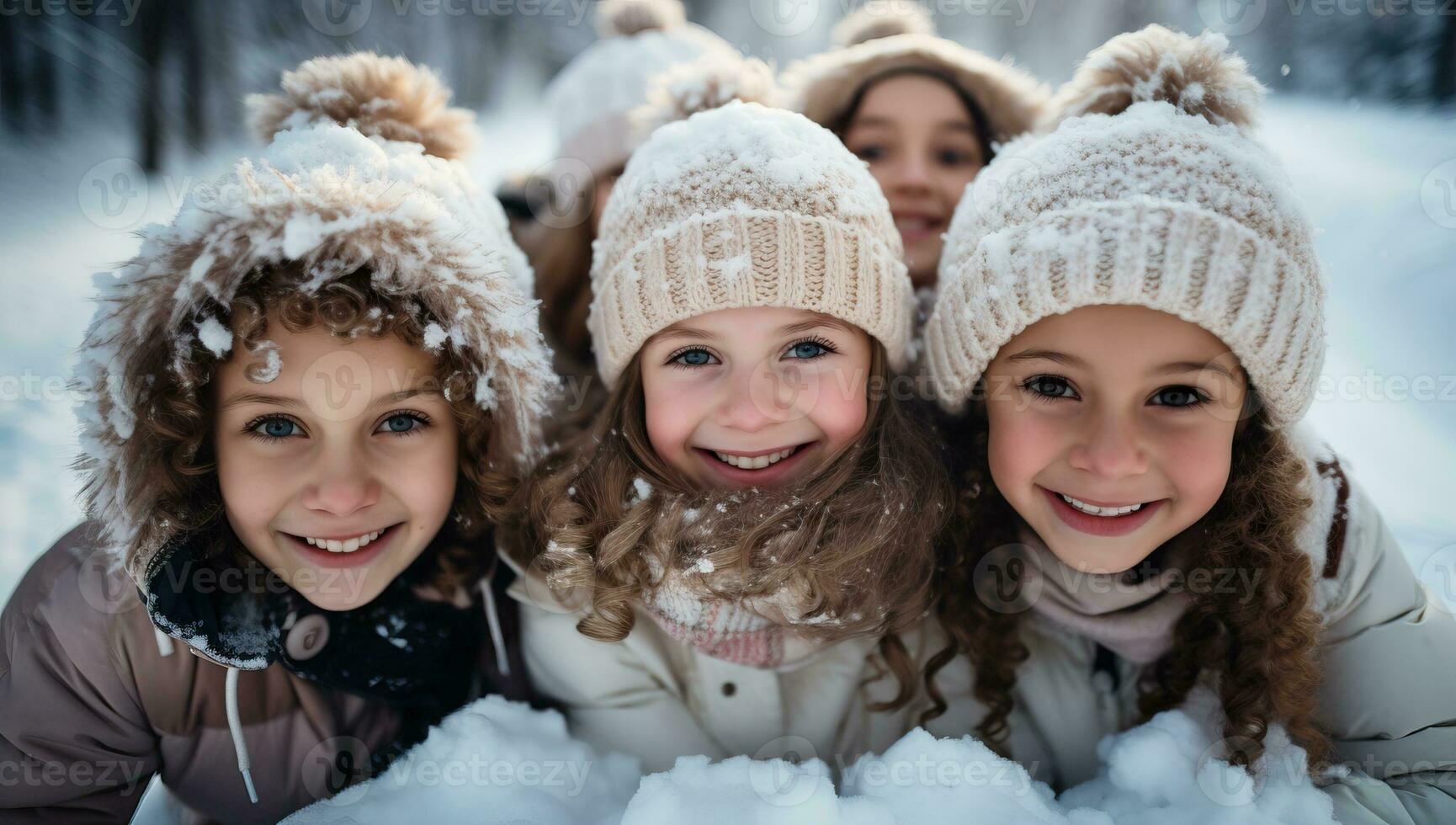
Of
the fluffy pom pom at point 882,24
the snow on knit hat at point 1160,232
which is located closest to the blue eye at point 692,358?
the snow on knit hat at point 1160,232

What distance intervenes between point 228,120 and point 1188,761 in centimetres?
468

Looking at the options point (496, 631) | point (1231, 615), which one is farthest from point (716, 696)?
point (1231, 615)

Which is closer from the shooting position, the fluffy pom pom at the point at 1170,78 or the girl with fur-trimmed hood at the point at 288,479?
the girl with fur-trimmed hood at the point at 288,479

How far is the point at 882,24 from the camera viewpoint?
8.70 feet

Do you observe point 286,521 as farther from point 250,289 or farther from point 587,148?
point 587,148

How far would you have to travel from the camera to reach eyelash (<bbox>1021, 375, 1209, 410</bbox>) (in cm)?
144

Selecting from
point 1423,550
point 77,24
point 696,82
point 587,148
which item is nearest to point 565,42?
point 77,24

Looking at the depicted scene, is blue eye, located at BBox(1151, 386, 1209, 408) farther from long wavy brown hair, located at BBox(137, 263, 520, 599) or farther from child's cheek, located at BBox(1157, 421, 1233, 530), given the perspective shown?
long wavy brown hair, located at BBox(137, 263, 520, 599)

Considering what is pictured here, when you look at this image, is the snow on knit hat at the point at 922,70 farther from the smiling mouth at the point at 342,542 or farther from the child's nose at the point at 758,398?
the smiling mouth at the point at 342,542

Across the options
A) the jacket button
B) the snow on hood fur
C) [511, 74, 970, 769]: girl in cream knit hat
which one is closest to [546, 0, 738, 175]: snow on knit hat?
[511, 74, 970, 769]: girl in cream knit hat

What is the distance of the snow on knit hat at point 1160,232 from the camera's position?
1.34 meters

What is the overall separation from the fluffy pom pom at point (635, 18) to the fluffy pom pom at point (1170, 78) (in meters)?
1.75

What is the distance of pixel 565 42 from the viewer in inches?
237

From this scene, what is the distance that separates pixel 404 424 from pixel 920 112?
162 centimetres
